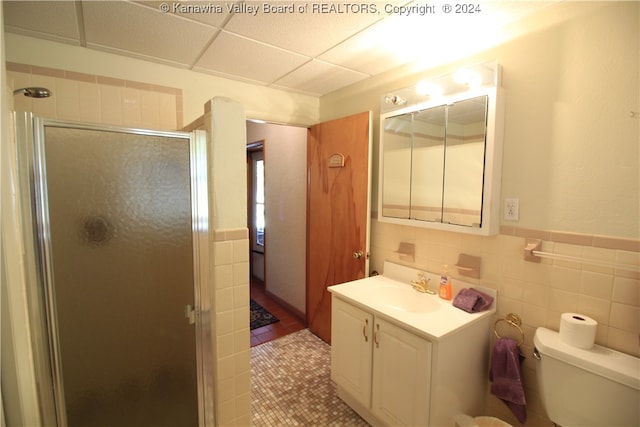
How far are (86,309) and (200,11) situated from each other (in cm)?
142

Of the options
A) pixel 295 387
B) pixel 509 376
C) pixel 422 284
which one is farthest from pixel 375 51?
pixel 295 387

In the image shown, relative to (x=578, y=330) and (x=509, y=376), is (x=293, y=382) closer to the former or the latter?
(x=509, y=376)

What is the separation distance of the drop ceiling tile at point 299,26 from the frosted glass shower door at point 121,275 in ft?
2.30

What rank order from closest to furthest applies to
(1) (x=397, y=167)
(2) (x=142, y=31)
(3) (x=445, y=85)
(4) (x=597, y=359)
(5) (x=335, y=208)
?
(4) (x=597, y=359), (2) (x=142, y=31), (3) (x=445, y=85), (1) (x=397, y=167), (5) (x=335, y=208)

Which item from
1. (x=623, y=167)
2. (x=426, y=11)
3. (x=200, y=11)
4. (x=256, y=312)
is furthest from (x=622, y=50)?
(x=256, y=312)

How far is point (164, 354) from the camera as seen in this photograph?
4.58 feet

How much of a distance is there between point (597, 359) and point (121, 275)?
1984 mm

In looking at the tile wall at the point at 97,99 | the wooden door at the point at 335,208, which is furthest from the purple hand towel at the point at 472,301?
the tile wall at the point at 97,99

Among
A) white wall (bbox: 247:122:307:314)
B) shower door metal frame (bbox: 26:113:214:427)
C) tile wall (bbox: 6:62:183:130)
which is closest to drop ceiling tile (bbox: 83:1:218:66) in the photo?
tile wall (bbox: 6:62:183:130)

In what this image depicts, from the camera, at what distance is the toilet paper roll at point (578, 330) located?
1.26m

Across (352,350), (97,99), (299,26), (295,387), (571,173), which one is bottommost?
(295,387)

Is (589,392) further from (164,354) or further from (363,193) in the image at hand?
(164,354)

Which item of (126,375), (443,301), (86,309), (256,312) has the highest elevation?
(86,309)

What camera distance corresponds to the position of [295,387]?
215 centimetres
